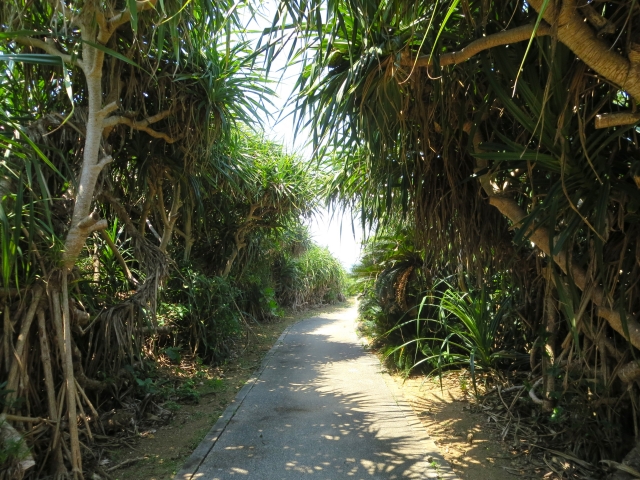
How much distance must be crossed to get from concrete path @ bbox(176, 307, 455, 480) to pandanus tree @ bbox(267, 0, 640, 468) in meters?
1.27

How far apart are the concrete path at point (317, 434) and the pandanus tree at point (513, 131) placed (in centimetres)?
127

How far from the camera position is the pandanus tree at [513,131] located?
221 centimetres

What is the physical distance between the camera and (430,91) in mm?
3277

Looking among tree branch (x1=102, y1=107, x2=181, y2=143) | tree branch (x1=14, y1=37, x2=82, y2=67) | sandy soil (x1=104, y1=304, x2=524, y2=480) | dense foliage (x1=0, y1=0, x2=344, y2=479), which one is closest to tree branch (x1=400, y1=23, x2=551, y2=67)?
dense foliage (x1=0, y1=0, x2=344, y2=479)

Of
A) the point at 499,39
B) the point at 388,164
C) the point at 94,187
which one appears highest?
the point at 499,39

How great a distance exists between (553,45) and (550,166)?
0.80 m

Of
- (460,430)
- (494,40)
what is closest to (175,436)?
(460,430)

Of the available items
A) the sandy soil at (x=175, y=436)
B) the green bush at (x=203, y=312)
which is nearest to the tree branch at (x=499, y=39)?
the sandy soil at (x=175, y=436)

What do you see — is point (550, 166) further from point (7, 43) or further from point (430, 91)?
point (7, 43)

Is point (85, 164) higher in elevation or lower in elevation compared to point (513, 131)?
lower

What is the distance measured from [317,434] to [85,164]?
2.86 meters

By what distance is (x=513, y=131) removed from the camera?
305 centimetres

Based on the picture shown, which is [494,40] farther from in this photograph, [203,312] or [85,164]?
[203,312]

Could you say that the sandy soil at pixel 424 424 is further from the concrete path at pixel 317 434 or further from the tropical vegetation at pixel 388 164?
the tropical vegetation at pixel 388 164
